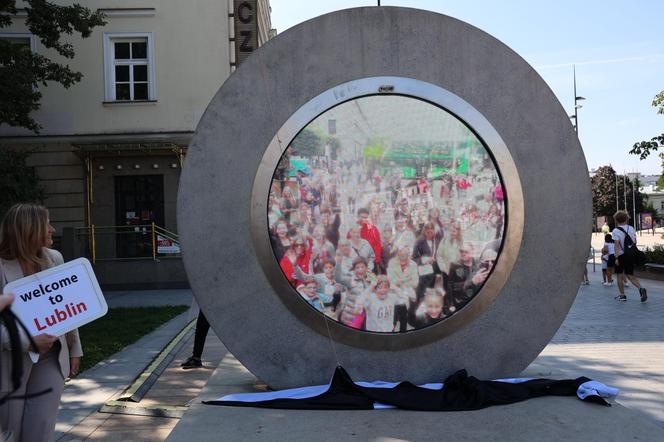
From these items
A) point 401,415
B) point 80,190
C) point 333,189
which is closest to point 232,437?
point 401,415

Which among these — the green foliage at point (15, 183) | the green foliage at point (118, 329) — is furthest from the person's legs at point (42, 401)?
the green foliage at point (15, 183)

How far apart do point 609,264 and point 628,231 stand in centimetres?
460

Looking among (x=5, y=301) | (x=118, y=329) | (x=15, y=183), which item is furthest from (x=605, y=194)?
(x=5, y=301)

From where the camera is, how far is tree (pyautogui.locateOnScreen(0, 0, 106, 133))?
1483 centimetres

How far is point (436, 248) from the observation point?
546 centimetres

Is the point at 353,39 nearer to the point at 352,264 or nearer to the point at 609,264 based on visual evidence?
the point at 352,264

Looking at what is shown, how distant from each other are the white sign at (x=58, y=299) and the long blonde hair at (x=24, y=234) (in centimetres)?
20

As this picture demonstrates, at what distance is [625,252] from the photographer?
13680 millimetres

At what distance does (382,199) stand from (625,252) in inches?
398

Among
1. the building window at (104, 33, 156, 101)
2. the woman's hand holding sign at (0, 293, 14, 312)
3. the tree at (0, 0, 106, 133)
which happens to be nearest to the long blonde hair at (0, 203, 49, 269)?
the woman's hand holding sign at (0, 293, 14, 312)

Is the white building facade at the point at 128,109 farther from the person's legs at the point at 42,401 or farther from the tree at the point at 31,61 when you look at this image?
the person's legs at the point at 42,401

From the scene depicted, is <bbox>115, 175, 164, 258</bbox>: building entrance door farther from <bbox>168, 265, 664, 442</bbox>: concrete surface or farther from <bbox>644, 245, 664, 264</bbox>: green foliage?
<bbox>644, 245, 664, 264</bbox>: green foliage

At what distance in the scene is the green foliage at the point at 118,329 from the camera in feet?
28.6

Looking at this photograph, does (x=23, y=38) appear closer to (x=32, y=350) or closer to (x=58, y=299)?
(x=58, y=299)
